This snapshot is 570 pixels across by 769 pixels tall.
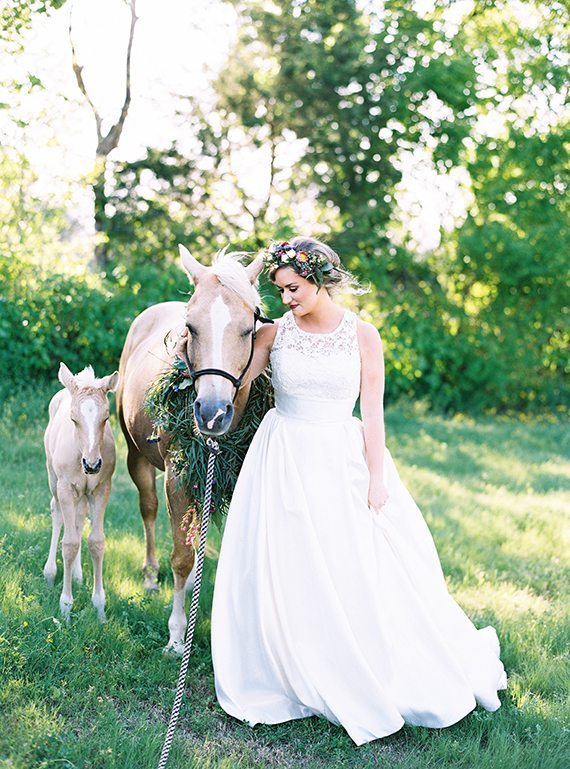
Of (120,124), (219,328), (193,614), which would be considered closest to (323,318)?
(219,328)

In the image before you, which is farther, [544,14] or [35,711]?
[544,14]

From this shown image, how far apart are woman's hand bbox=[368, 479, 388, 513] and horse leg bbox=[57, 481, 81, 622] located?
1757mm

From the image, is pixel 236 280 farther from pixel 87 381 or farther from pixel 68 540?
pixel 68 540

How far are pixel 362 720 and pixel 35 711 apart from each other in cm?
151

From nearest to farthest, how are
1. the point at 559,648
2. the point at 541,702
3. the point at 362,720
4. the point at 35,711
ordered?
the point at 35,711 → the point at 362,720 → the point at 541,702 → the point at 559,648

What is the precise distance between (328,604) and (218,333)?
1428 millimetres

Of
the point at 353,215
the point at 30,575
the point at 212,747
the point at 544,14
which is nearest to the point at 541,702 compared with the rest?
the point at 212,747

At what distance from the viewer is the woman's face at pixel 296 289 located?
12.2ft

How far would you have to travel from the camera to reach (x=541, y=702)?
3.87 m

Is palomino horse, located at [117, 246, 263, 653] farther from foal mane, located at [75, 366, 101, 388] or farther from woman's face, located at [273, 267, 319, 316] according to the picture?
foal mane, located at [75, 366, 101, 388]

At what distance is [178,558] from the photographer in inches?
169

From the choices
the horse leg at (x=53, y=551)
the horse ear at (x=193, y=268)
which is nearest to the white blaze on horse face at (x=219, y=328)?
the horse ear at (x=193, y=268)

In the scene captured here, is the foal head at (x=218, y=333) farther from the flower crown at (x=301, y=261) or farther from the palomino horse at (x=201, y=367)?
the flower crown at (x=301, y=261)

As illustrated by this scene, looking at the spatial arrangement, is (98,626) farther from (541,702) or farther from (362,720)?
(541,702)
